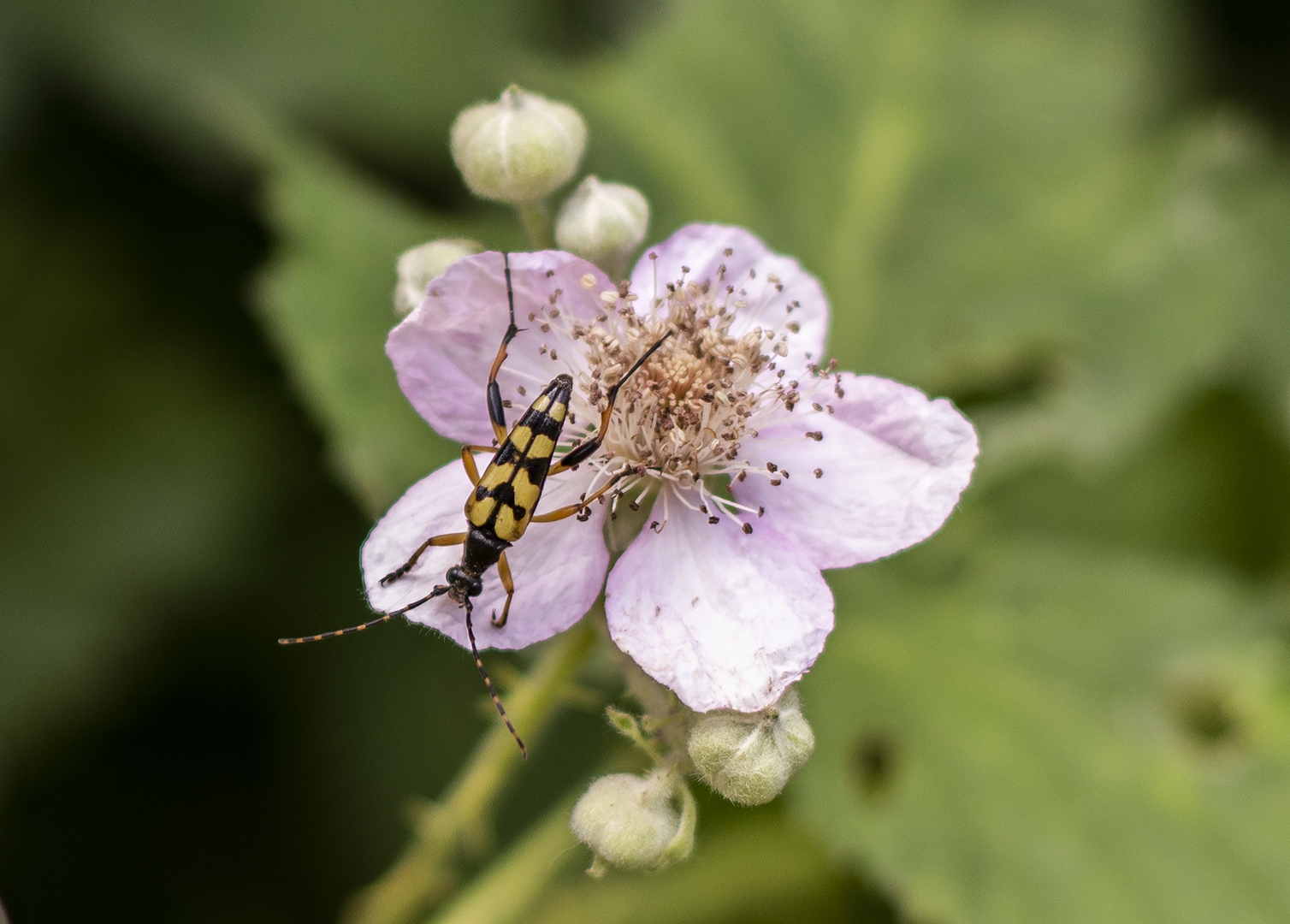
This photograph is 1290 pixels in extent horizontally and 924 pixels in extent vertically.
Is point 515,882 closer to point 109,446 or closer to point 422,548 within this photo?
point 422,548

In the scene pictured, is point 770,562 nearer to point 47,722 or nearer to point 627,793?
point 627,793

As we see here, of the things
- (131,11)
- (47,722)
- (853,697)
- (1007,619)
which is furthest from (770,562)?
(131,11)

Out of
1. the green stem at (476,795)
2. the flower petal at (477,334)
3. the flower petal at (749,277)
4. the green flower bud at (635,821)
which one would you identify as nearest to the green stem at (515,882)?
the green stem at (476,795)

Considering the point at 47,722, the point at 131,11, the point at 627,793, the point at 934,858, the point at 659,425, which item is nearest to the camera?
the point at 627,793

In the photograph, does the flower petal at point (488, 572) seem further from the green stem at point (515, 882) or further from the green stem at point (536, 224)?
the green stem at point (515, 882)

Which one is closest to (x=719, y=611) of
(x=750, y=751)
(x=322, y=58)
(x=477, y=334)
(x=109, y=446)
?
(x=750, y=751)

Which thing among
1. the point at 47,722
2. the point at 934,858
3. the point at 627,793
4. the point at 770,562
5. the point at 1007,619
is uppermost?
the point at 770,562

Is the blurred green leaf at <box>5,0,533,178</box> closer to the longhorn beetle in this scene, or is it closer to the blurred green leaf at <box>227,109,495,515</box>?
the blurred green leaf at <box>227,109,495,515</box>

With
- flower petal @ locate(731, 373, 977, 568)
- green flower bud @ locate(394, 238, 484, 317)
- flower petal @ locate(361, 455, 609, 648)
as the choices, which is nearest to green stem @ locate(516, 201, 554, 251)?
green flower bud @ locate(394, 238, 484, 317)
